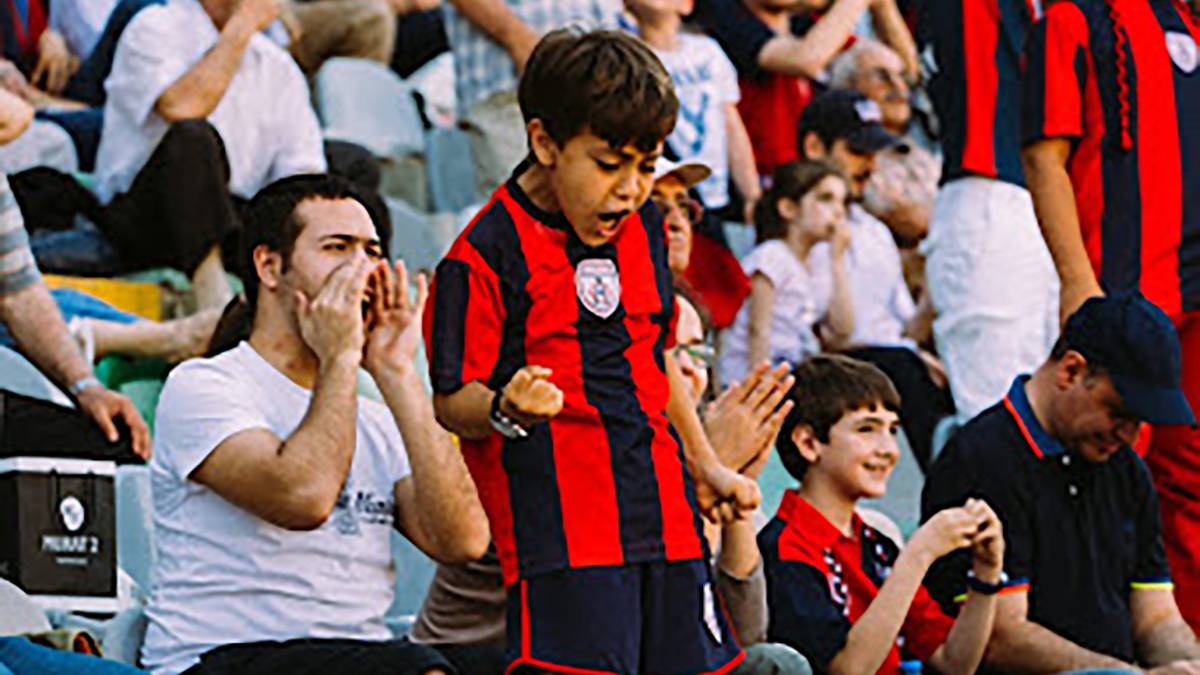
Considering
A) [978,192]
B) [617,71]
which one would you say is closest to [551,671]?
[617,71]

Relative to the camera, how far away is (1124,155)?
5.09m

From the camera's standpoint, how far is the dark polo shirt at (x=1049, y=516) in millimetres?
4781

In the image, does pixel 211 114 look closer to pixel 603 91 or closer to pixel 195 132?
pixel 195 132

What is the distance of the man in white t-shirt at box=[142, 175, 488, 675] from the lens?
388cm

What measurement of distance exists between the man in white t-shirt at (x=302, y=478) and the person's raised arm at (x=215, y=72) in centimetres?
237

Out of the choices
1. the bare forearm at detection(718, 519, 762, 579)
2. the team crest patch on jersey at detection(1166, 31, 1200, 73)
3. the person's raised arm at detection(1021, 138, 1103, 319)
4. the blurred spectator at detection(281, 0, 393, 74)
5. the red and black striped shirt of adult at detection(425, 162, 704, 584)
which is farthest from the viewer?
the blurred spectator at detection(281, 0, 393, 74)

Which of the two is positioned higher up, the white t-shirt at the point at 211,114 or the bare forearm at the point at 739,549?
the bare forearm at the point at 739,549

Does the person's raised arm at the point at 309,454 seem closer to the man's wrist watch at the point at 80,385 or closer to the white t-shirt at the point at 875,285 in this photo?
the man's wrist watch at the point at 80,385

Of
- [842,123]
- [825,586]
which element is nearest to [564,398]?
[825,586]

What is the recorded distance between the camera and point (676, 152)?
7.79 metres

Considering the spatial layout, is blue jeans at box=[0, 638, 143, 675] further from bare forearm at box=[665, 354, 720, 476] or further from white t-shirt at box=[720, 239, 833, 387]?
white t-shirt at box=[720, 239, 833, 387]

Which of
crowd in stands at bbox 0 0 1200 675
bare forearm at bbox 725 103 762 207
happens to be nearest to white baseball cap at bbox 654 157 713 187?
crowd in stands at bbox 0 0 1200 675

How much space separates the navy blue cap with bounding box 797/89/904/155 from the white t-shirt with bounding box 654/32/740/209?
366 millimetres

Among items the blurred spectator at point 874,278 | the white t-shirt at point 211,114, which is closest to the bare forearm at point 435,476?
the white t-shirt at point 211,114
